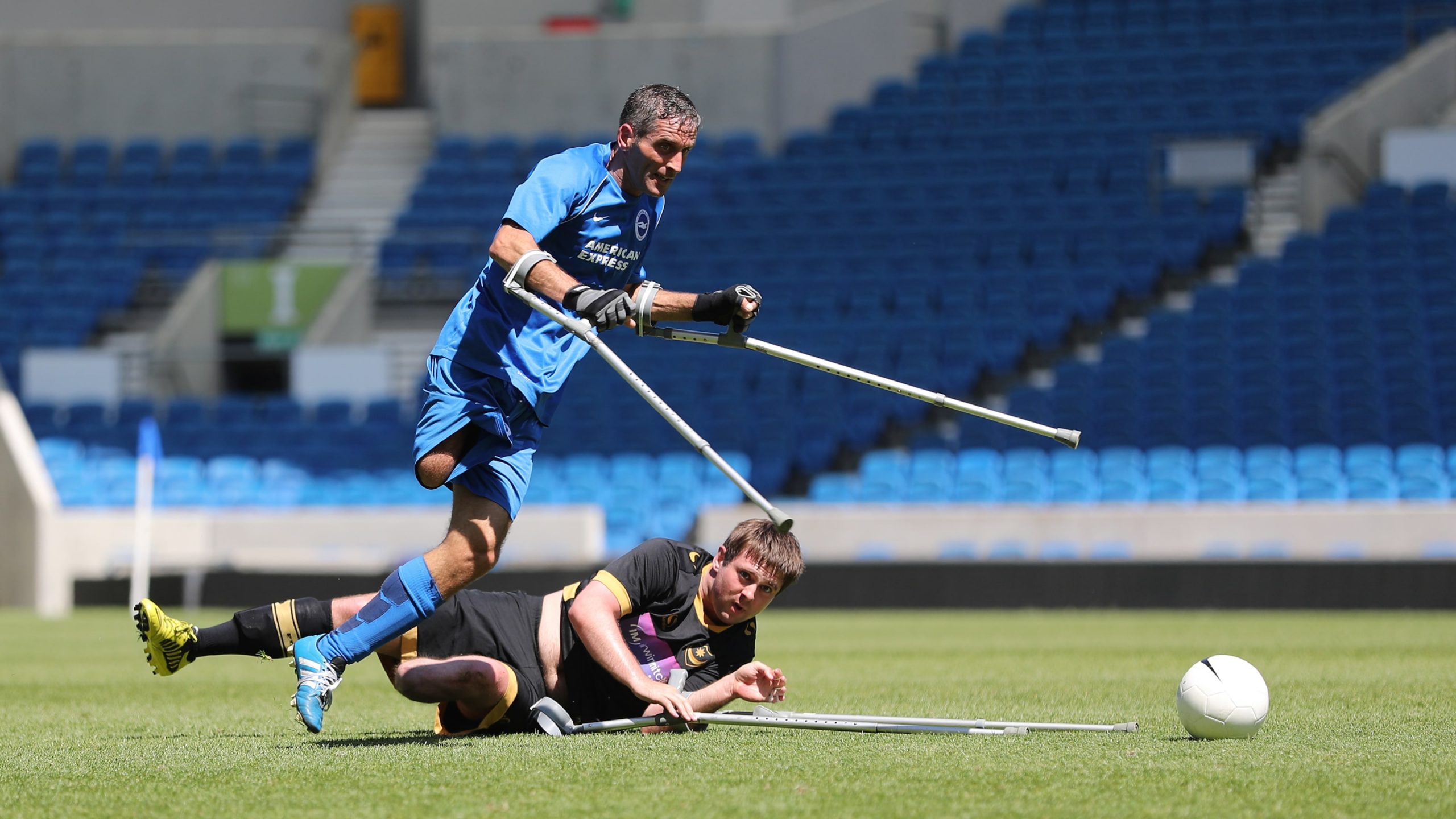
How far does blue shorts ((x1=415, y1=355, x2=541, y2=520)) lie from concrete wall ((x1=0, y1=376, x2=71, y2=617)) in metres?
12.5

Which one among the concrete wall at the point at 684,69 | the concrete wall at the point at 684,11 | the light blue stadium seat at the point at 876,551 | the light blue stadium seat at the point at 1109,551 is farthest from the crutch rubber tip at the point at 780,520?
the concrete wall at the point at 684,11

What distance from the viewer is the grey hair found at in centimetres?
581

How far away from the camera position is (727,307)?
18.7 ft

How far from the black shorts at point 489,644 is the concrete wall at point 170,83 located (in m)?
24.2

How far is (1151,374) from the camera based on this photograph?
61.2ft

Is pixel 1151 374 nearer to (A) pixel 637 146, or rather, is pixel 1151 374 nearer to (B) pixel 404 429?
(B) pixel 404 429

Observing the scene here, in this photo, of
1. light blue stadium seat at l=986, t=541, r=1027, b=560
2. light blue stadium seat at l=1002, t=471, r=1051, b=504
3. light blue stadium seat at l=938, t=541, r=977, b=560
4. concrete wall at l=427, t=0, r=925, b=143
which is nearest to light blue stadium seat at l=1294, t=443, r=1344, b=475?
light blue stadium seat at l=1002, t=471, r=1051, b=504

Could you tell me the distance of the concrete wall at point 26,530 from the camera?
16812 millimetres

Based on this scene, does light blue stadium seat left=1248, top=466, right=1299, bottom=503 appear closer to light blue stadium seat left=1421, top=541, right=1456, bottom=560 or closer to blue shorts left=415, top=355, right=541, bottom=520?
light blue stadium seat left=1421, top=541, right=1456, bottom=560

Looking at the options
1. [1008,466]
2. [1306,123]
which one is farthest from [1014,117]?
[1008,466]

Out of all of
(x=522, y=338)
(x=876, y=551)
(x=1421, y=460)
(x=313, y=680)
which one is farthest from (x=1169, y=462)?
(x=313, y=680)

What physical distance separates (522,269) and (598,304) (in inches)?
10.9

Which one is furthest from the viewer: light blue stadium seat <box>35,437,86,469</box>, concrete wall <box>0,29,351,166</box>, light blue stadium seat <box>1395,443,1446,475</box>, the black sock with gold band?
concrete wall <box>0,29,351,166</box>

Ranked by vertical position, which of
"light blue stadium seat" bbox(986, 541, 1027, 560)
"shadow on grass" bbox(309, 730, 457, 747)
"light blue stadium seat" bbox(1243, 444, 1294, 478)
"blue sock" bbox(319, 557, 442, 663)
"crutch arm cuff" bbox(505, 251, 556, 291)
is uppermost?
"crutch arm cuff" bbox(505, 251, 556, 291)
